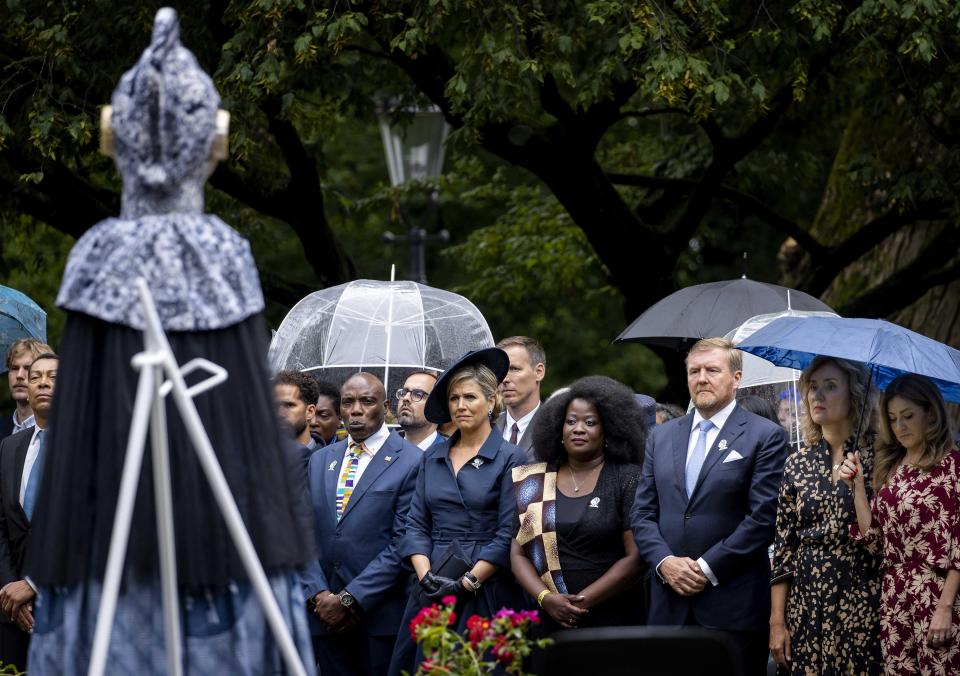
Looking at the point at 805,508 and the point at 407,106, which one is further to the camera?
the point at 407,106

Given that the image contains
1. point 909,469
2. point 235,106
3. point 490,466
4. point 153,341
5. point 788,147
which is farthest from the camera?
point 788,147

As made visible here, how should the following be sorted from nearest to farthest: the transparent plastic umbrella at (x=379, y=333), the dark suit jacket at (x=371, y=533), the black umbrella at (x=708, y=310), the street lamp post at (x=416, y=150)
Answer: the dark suit jacket at (x=371, y=533) → the transparent plastic umbrella at (x=379, y=333) → the black umbrella at (x=708, y=310) → the street lamp post at (x=416, y=150)

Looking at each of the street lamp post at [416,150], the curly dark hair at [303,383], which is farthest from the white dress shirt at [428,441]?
the street lamp post at [416,150]

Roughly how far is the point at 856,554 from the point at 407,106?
26.0 feet

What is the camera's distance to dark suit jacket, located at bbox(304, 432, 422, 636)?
8.09 meters

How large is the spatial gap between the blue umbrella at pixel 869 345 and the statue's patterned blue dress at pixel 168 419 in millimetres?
3111

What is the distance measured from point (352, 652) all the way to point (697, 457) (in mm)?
2113

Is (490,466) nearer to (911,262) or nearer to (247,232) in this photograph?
(911,262)

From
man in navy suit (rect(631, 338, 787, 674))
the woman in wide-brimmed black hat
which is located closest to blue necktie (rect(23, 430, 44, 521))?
the woman in wide-brimmed black hat

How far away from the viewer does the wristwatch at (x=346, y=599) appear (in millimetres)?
8086

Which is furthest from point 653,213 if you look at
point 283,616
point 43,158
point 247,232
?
point 283,616

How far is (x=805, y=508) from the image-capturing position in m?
7.47

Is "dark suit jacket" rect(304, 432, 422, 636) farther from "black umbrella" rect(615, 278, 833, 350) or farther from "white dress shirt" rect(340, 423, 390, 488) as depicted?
"black umbrella" rect(615, 278, 833, 350)

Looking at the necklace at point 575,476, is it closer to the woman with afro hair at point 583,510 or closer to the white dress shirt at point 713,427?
the woman with afro hair at point 583,510
